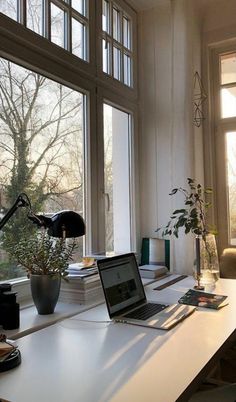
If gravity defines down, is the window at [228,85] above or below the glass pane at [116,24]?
below

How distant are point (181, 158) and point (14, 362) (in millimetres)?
1898

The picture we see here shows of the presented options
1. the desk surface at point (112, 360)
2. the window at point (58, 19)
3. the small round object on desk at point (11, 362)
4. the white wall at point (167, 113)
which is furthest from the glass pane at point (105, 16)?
the small round object on desk at point (11, 362)

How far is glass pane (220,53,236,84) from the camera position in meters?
3.00

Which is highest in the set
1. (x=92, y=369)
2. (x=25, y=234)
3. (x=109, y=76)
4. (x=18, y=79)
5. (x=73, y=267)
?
(x=109, y=76)

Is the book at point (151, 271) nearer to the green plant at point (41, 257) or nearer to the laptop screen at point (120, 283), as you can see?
the laptop screen at point (120, 283)

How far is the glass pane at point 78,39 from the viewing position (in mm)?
2186

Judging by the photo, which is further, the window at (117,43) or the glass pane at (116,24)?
the glass pane at (116,24)

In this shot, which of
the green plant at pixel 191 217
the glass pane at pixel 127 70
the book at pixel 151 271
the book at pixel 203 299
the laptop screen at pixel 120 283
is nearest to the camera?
the laptop screen at pixel 120 283

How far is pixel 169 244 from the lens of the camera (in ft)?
8.63

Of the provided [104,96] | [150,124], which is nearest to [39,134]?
[104,96]

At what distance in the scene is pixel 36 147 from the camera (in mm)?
1892

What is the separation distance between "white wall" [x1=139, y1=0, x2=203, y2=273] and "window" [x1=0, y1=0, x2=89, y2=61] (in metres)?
0.73

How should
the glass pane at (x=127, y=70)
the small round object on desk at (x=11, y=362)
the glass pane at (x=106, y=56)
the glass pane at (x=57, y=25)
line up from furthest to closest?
the glass pane at (x=127, y=70) → the glass pane at (x=106, y=56) → the glass pane at (x=57, y=25) → the small round object on desk at (x=11, y=362)

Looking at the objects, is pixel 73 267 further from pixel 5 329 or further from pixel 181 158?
pixel 181 158
